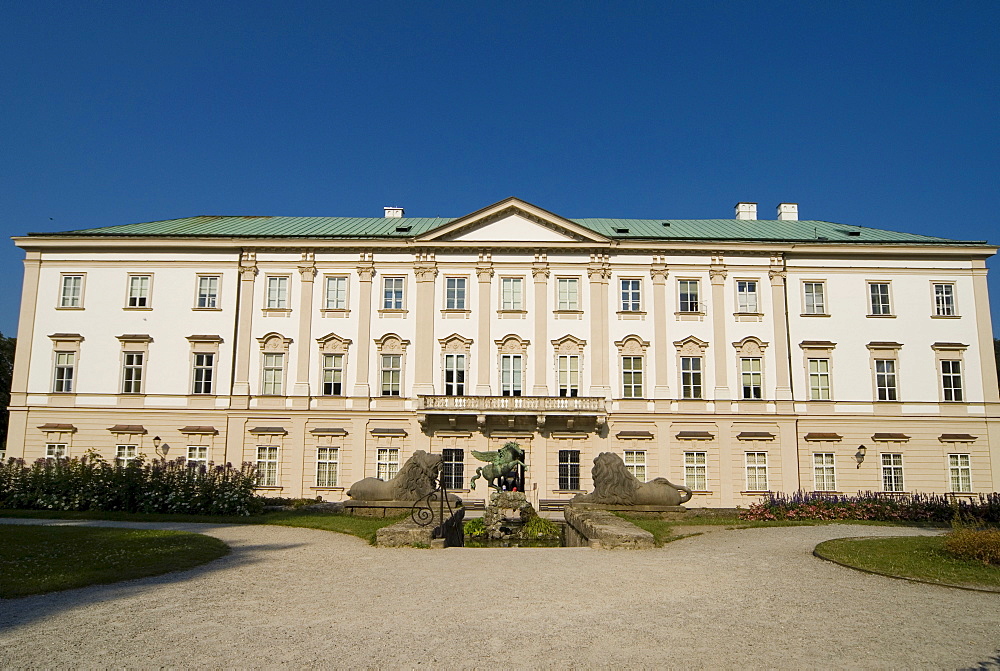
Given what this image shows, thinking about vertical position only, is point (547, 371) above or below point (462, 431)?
above

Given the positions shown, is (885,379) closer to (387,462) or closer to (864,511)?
(864,511)

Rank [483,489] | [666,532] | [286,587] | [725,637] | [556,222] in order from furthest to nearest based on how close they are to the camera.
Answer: [556,222], [483,489], [666,532], [286,587], [725,637]

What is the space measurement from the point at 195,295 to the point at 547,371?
1641 centimetres

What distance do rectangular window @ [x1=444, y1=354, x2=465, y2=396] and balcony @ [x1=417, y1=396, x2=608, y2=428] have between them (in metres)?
1.15

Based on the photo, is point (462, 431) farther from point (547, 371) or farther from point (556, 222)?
point (556, 222)

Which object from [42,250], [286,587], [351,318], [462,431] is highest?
[42,250]

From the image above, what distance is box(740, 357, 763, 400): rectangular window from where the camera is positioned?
112ft

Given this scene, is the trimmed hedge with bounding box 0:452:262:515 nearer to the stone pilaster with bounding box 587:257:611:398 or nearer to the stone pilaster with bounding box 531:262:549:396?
the stone pilaster with bounding box 531:262:549:396

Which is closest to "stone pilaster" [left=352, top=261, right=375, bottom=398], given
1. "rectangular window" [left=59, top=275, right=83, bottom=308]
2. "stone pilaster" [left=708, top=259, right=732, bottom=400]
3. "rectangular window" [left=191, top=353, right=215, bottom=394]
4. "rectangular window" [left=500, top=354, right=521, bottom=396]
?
"rectangular window" [left=500, top=354, right=521, bottom=396]

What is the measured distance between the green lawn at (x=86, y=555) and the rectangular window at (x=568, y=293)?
20671 millimetres

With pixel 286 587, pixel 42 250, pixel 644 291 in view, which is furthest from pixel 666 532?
pixel 42 250

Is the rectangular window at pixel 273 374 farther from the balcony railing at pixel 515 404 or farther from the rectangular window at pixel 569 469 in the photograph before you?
the rectangular window at pixel 569 469

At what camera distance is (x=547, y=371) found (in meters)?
33.9

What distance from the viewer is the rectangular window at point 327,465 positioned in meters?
33.2
